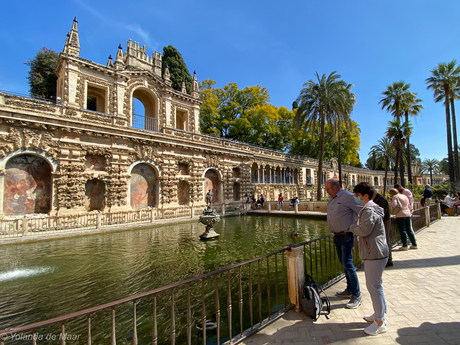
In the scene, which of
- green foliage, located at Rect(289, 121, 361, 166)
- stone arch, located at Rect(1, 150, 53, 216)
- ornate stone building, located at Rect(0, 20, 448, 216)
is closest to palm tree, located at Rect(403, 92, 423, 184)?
green foliage, located at Rect(289, 121, 361, 166)

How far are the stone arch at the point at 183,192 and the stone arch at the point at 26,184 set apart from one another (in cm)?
964

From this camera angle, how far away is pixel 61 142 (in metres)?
15.0

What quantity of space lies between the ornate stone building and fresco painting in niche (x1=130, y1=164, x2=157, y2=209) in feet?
0.26

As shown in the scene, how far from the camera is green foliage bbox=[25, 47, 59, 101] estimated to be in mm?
26609

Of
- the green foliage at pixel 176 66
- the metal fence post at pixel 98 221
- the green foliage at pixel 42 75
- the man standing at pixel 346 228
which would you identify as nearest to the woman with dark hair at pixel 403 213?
the man standing at pixel 346 228

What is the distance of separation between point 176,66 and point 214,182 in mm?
20155

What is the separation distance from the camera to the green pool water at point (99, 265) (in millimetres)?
5109

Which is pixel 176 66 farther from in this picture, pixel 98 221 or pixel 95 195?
pixel 98 221

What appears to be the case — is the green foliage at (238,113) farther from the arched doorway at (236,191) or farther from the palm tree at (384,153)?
the palm tree at (384,153)

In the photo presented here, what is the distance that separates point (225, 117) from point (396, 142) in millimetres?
22400

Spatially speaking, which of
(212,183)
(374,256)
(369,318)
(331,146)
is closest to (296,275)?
(369,318)

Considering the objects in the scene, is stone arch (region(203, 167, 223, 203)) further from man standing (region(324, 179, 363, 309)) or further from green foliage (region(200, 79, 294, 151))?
man standing (region(324, 179, 363, 309))

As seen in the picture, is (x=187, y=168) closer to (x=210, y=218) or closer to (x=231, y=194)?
(x=231, y=194)

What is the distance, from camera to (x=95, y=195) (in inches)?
653
